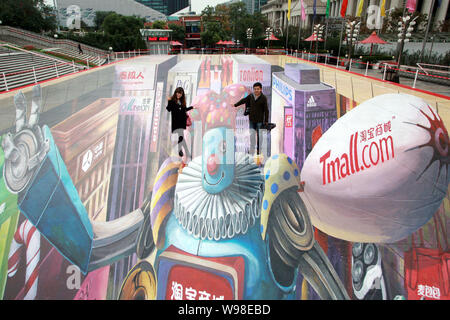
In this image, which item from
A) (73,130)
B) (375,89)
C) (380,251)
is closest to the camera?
(380,251)

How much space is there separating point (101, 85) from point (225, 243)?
469cm

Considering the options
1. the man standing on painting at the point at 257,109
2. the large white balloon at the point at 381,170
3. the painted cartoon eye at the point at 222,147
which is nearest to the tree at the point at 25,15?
the painted cartoon eye at the point at 222,147

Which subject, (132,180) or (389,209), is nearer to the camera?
(389,209)

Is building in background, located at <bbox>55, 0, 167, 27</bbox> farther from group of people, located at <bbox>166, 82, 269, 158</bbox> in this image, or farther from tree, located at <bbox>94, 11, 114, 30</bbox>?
group of people, located at <bbox>166, 82, 269, 158</bbox>

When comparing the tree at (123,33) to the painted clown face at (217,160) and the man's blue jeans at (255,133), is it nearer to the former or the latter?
the painted clown face at (217,160)

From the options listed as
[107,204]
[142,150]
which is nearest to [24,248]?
[107,204]

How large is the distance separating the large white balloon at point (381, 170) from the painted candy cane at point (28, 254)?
5.39 meters

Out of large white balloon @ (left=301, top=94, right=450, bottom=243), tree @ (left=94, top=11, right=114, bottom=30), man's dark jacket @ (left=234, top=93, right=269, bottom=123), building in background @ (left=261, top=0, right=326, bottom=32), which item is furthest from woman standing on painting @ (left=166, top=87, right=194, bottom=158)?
tree @ (left=94, top=11, right=114, bottom=30)

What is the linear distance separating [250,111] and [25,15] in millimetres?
46311

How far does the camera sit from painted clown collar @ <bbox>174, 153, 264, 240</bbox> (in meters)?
5.27

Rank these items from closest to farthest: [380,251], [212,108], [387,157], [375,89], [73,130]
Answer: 1. [387,157]
2. [380,251]
3. [375,89]
4. [73,130]
5. [212,108]

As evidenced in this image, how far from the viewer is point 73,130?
5.60m

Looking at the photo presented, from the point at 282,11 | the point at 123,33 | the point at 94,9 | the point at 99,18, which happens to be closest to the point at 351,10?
the point at 282,11
